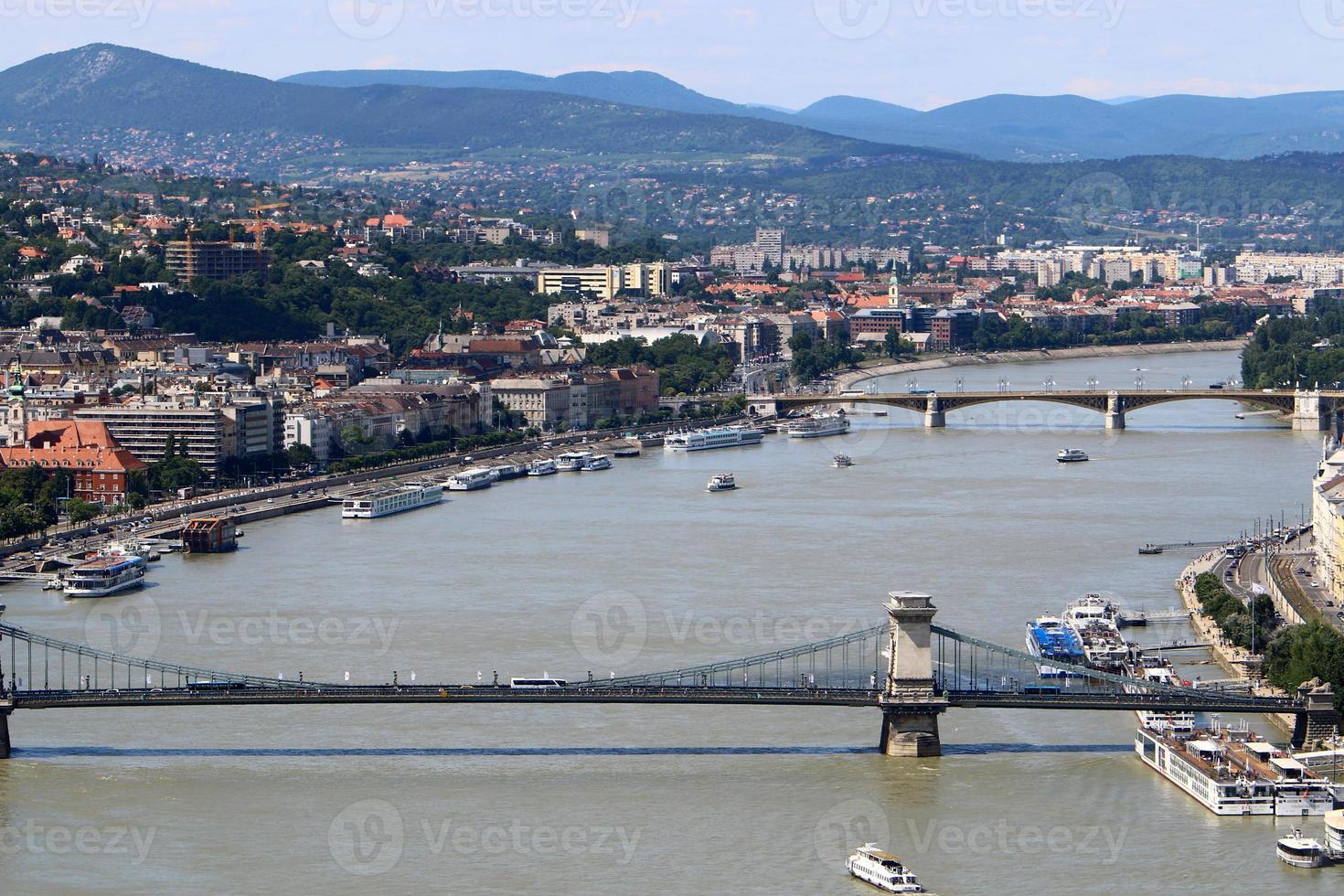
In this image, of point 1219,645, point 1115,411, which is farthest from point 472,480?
point 1219,645

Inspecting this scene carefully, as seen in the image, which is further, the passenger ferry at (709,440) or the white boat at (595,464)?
the passenger ferry at (709,440)

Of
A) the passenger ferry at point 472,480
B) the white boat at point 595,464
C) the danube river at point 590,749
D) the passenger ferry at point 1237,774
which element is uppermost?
the passenger ferry at point 1237,774

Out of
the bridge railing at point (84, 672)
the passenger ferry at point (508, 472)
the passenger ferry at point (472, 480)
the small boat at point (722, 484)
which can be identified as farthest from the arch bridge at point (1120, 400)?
the bridge railing at point (84, 672)

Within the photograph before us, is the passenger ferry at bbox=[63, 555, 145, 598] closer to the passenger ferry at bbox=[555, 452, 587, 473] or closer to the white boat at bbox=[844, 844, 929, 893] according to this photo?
the white boat at bbox=[844, 844, 929, 893]

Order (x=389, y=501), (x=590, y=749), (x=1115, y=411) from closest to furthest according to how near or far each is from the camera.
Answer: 1. (x=590, y=749)
2. (x=389, y=501)
3. (x=1115, y=411)

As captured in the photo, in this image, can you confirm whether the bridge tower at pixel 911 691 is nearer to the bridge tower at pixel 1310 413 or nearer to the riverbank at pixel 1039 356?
the bridge tower at pixel 1310 413

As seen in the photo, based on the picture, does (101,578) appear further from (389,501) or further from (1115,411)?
(1115,411)
